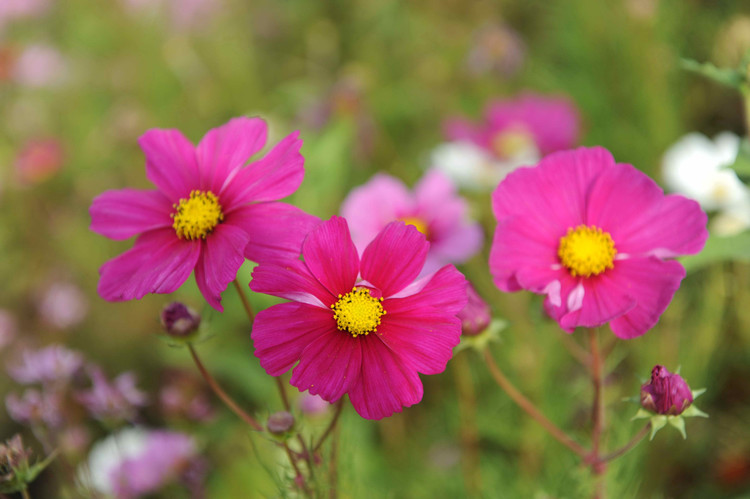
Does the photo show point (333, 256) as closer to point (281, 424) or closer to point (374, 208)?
point (281, 424)

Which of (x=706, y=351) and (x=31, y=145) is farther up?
(x=31, y=145)

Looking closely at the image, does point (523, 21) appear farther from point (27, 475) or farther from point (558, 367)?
point (27, 475)

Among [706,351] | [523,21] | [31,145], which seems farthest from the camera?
[523,21]

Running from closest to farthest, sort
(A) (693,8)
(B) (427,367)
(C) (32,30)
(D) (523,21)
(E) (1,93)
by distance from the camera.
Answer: (B) (427,367) → (A) (693,8) → (D) (523,21) → (E) (1,93) → (C) (32,30)

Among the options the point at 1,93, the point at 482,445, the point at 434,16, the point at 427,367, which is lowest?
the point at 482,445

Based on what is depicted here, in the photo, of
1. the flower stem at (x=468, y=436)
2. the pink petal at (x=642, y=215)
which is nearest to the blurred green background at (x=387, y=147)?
the flower stem at (x=468, y=436)

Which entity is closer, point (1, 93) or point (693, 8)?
point (693, 8)

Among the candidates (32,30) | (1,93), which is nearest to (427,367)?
(1,93)

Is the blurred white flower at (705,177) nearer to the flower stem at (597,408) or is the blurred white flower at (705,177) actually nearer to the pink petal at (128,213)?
the flower stem at (597,408)
